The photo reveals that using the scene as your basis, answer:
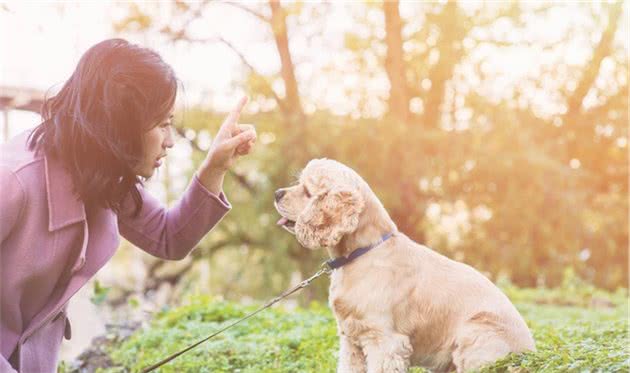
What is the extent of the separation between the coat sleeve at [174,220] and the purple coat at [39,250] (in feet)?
1.35

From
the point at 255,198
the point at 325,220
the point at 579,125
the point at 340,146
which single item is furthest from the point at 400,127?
the point at 325,220

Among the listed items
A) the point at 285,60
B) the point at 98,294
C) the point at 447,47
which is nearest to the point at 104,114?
the point at 98,294

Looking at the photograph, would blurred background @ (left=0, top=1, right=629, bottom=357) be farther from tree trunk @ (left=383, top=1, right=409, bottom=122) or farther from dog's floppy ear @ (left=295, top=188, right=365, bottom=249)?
dog's floppy ear @ (left=295, top=188, right=365, bottom=249)

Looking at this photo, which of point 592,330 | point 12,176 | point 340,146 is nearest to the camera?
point 12,176

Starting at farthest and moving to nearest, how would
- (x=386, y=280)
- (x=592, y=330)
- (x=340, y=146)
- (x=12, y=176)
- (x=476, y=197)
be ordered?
(x=476, y=197)
(x=340, y=146)
(x=592, y=330)
(x=386, y=280)
(x=12, y=176)

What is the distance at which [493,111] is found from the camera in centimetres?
1454

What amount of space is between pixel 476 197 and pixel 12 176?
41.3 ft

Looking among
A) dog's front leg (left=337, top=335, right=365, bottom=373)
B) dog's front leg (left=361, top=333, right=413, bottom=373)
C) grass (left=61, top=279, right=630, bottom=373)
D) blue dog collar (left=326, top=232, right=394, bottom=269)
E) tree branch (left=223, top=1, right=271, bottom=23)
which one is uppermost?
tree branch (left=223, top=1, right=271, bottom=23)

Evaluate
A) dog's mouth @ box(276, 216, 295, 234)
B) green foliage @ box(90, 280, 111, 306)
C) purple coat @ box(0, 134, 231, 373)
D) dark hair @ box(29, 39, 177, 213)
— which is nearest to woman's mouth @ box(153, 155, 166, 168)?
dark hair @ box(29, 39, 177, 213)

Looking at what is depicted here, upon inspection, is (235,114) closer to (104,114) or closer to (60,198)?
(104,114)

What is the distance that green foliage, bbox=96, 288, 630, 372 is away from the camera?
3992 millimetres

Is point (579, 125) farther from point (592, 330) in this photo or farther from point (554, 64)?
point (592, 330)

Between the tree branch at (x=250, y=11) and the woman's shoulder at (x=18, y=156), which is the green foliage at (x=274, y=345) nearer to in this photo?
the woman's shoulder at (x=18, y=156)

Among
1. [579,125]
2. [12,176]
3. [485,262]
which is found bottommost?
[485,262]
